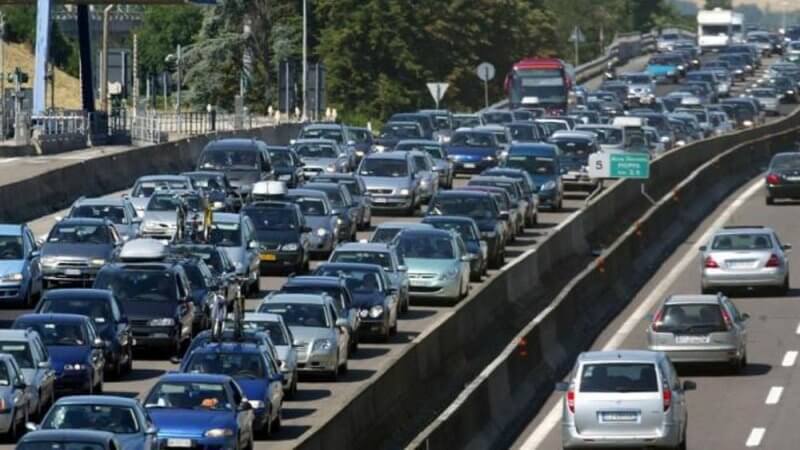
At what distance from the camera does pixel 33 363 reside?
99.2 feet

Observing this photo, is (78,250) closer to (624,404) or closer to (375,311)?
(375,311)

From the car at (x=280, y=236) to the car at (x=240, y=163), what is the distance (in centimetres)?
989

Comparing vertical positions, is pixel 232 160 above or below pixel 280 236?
above

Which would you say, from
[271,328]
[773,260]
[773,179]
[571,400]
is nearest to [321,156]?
[773,179]

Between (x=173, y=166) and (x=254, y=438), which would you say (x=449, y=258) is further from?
(x=173, y=166)

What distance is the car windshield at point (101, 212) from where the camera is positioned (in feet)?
156

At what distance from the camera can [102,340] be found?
33938 mm

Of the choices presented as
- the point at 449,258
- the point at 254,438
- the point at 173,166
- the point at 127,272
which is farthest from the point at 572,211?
the point at 254,438

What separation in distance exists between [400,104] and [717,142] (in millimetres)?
46154

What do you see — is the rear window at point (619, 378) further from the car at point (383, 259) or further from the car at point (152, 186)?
the car at point (152, 186)

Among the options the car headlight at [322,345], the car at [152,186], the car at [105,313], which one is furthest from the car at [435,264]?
the car at [105,313]

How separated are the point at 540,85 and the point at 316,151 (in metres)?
30.8

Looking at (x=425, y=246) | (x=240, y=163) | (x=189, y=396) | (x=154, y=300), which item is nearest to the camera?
(x=189, y=396)

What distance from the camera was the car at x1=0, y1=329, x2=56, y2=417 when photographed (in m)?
29.8
